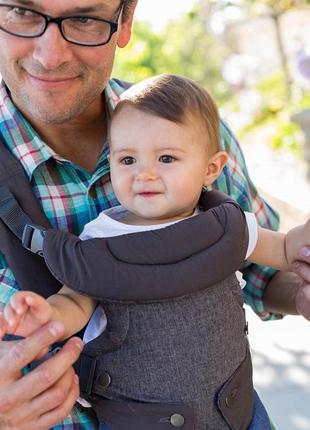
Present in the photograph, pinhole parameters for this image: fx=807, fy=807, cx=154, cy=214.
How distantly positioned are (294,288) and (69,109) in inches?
33.9

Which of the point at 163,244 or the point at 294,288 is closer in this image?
the point at 163,244

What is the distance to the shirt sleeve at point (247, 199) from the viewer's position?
239 cm

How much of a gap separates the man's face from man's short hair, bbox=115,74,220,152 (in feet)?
0.66

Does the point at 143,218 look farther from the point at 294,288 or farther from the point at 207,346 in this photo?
the point at 294,288

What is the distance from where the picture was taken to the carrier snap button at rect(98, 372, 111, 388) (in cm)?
182

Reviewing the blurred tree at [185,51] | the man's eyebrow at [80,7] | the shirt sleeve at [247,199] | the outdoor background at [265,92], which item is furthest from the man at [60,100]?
the blurred tree at [185,51]

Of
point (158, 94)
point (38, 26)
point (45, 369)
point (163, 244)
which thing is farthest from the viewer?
point (38, 26)

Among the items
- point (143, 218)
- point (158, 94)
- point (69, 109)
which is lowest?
point (143, 218)

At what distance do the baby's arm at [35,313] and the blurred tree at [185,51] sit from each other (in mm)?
13623

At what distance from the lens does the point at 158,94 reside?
190cm

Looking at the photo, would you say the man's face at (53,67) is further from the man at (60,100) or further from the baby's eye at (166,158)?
the baby's eye at (166,158)

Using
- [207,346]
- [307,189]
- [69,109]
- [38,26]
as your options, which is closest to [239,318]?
[207,346]

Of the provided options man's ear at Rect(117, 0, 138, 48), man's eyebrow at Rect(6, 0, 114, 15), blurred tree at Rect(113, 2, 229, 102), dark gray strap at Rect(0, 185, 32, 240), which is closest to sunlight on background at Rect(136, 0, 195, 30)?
blurred tree at Rect(113, 2, 229, 102)

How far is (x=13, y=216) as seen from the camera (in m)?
1.88
